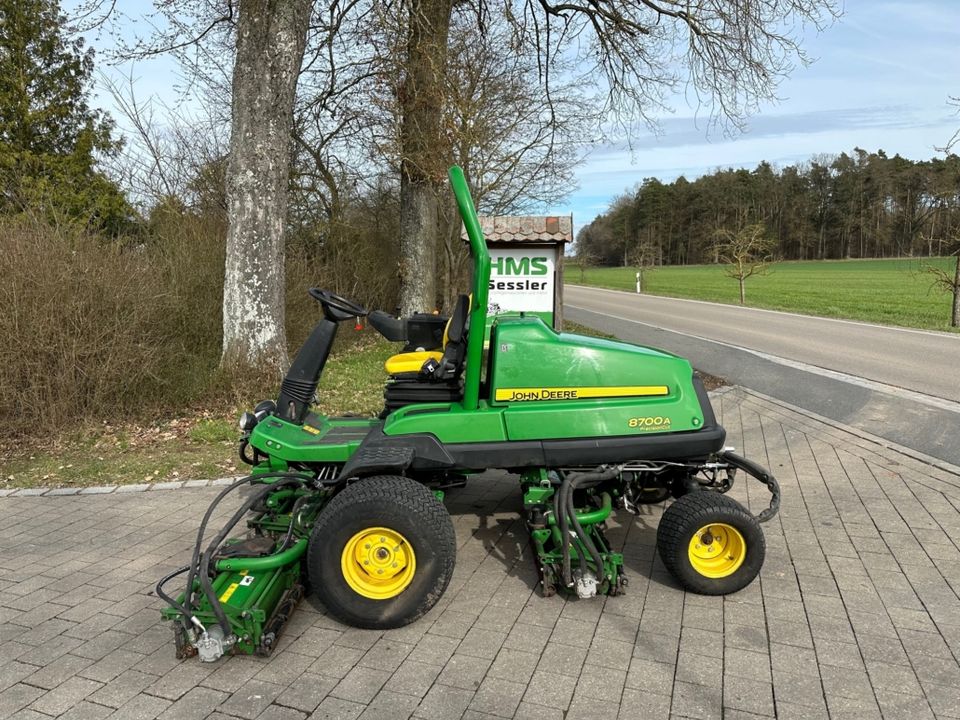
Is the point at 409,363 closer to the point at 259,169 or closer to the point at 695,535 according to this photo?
the point at 695,535

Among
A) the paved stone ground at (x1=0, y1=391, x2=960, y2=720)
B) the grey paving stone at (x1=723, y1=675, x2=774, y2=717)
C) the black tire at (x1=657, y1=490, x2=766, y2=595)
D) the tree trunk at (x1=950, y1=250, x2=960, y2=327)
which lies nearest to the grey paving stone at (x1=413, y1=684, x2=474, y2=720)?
the paved stone ground at (x1=0, y1=391, x2=960, y2=720)

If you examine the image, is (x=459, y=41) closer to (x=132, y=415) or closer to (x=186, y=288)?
(x=186, y=288)

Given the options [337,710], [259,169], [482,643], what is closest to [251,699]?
[337,710]

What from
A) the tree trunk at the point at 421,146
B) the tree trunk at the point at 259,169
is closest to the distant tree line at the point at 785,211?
the tree trunk at the point at 421,146

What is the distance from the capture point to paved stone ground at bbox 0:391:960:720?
2.43 m

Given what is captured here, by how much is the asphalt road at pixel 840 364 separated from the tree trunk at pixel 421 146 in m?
4.86

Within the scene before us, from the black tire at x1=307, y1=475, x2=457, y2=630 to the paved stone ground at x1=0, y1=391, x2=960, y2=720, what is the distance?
116mm

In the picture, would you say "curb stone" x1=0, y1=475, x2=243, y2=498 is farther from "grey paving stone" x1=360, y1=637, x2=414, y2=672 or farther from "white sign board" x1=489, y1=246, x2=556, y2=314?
"white sign board" x1=489, y1=246, x2=556, y2=314

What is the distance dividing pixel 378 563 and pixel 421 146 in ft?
29.1

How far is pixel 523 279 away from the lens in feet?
29.5

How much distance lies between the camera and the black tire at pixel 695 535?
3111mm

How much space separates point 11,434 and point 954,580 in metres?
7.16

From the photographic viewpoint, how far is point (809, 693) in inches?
96.7

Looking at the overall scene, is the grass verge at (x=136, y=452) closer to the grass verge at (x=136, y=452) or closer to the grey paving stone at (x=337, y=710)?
the grass verge at (x=136, y=452)
